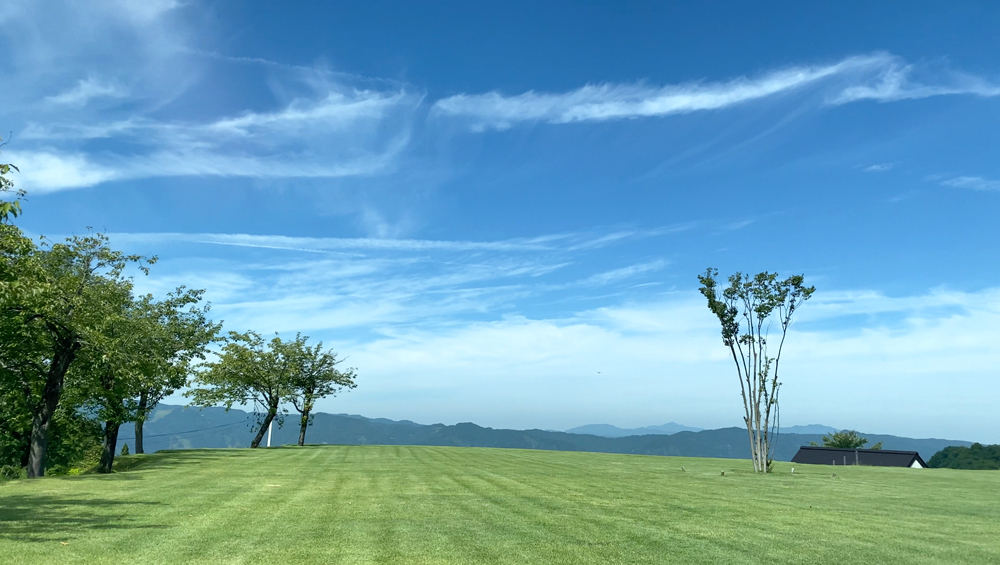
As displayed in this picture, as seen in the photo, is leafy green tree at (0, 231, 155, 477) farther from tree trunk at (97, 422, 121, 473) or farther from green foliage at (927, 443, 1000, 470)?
green foliage at (927, 443, 1000, 470)

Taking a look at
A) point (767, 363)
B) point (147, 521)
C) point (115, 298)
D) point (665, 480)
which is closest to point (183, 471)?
point (115, 298)

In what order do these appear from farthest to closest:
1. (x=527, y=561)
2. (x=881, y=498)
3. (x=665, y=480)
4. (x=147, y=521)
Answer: (x=665, y=480)
(x=881, y=498)
(x=147, y=521)
(x=527, y=561)

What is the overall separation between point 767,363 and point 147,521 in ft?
121

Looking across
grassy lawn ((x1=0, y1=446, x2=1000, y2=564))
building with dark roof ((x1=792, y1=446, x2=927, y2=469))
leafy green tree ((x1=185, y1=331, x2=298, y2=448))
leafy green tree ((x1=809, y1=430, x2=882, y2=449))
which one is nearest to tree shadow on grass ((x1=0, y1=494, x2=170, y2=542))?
grassy lawn ((x1=0, y1=446, x2=1000, y2=564))

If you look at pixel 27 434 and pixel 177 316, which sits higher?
pixel 177 316

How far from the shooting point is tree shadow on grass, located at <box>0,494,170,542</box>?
1303cm

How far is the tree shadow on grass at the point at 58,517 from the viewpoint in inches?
513

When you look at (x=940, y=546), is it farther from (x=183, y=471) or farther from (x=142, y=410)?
(x=142, y=410)

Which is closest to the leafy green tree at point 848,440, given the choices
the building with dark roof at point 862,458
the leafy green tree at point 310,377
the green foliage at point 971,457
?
the green foliage at point 971,457

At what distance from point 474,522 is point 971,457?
109 meters

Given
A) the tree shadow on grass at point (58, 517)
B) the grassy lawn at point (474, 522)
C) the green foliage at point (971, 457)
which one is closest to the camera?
the grassy lawn at point (474, 522)

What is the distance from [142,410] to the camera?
116ft

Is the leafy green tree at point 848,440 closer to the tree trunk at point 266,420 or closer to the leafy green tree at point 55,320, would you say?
the tree trunk at point 266,420

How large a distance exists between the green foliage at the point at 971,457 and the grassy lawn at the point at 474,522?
81.6 metres
